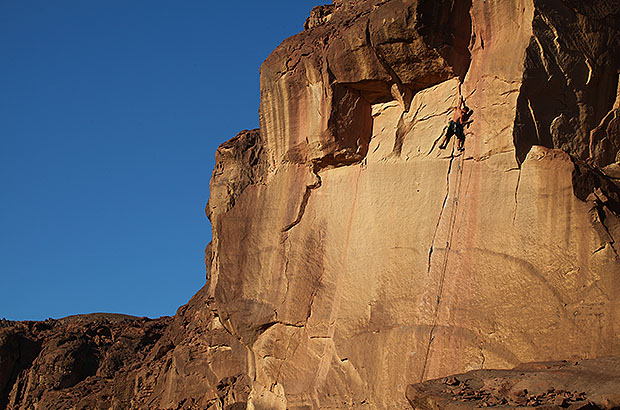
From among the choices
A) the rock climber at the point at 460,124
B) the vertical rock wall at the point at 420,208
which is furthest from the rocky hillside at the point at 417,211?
the rock climber at the point at 460,124

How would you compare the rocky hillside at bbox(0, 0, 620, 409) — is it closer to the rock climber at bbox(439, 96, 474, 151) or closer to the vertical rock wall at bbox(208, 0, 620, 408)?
the vertical rock wall at bbox(208, 0, 620, 408)

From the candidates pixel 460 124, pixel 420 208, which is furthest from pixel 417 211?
pixel 460 124

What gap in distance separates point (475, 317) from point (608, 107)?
5.43 m

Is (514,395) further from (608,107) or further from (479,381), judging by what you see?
(608,107)

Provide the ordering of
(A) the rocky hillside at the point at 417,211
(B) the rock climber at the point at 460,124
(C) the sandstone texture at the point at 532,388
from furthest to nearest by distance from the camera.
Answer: (B) the rock climber at the point at 460,124 → (A) the rocky hillside at the point at 417,211 → (C) the sandstone texture at the point at 532,388

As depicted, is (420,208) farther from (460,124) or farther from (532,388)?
(532,388)

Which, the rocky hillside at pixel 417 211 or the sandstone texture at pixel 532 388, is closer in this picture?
the sandstone texture at pixel 532 388

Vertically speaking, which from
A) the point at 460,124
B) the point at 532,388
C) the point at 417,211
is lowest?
the point at 532,388

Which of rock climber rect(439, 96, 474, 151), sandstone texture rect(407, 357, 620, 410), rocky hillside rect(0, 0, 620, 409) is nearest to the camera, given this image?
sandstone texture rect(407, 357, 620, 410)

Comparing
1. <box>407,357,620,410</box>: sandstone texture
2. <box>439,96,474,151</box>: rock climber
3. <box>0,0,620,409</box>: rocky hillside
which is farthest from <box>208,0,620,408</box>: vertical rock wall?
<box>407,357,620,410</box>: sandstone texture

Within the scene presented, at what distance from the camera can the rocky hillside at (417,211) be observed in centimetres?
1688

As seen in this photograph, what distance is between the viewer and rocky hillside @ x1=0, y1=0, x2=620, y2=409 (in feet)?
55.4

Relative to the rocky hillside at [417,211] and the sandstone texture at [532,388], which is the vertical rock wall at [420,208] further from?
the sandstone texture at [532,388]

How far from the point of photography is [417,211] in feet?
63.7
